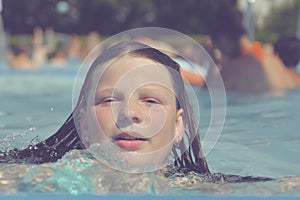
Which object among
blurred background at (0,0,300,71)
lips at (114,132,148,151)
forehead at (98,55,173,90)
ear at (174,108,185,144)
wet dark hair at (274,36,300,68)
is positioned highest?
blurred background at (0,0,300,71)

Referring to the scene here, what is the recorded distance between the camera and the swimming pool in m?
1.64

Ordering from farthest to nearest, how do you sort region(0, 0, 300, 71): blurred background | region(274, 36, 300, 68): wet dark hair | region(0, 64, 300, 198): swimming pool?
region(0, 0, 300, 71): blurred background < region(274, 36, 300, 68): wet dark hair < region(0, 64, 300, 198): swimming pool

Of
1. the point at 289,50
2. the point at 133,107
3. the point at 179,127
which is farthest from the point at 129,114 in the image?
the point at 289,50

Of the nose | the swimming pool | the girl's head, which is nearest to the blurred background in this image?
the swimming pool

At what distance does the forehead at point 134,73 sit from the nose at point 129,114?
A: 7cm

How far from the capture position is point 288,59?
228 inches

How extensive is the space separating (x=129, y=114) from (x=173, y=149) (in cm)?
31

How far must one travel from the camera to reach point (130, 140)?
175 cm

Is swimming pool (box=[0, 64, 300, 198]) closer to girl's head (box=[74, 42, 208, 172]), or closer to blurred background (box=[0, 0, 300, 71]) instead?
girl's head (box=[74, 42, 208, 172])

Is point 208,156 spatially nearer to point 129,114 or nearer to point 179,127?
point 179,127

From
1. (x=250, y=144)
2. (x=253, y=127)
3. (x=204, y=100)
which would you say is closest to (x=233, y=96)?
(x=204, y=100)

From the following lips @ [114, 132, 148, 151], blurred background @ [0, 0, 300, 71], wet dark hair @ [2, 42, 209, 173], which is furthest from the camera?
blurred background @ [0, 0, 300, 71]

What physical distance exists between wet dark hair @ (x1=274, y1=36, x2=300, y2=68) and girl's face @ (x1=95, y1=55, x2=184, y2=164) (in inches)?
163

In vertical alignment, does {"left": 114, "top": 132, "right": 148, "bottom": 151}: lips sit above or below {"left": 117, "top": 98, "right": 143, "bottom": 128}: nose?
below
